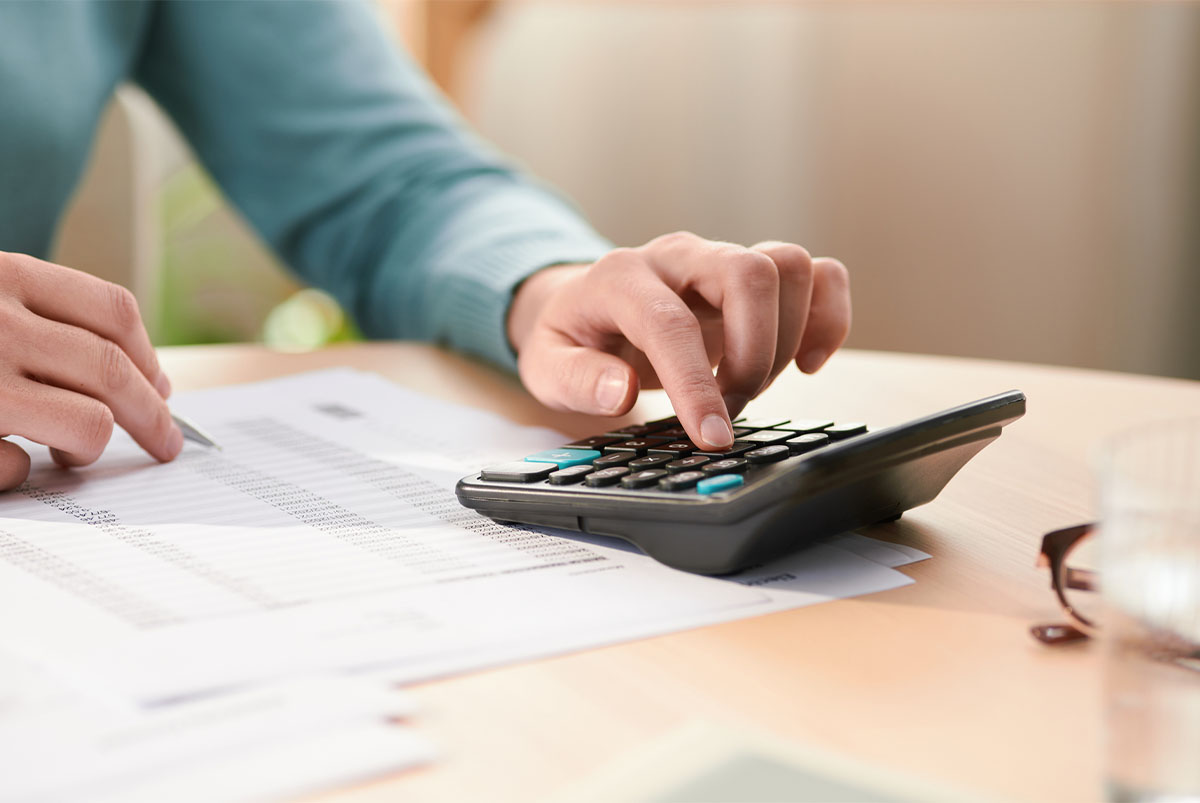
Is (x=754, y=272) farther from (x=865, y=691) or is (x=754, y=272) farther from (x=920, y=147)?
(x=920, y=147)

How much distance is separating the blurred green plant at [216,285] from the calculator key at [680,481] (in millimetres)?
1801

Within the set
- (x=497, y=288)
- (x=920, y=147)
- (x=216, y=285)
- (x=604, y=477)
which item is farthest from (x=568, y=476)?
(x=216, y=285)

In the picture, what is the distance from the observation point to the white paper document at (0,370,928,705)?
330 millimetres

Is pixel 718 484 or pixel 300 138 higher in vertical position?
pixel 300 138

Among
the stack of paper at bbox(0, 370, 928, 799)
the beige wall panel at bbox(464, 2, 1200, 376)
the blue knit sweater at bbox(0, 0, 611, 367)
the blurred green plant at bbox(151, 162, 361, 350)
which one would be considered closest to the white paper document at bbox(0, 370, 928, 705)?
the stack of paper at bbox(0, 370, 928, 799)

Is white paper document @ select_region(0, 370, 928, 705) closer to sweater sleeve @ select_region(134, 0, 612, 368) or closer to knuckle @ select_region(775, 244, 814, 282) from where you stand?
knuckle @ select_region(775, 244, 814, 282)

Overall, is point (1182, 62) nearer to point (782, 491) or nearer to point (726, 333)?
point (726, 333)

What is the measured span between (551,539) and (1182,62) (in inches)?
65.1

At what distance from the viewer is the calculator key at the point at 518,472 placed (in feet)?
1.50

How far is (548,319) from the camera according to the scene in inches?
26.2

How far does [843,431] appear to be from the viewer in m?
0.47

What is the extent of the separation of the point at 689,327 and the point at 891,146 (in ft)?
4.99

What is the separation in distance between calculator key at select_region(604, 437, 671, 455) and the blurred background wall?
5.05 ft

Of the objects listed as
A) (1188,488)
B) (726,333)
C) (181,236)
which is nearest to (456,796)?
(1188,488)
